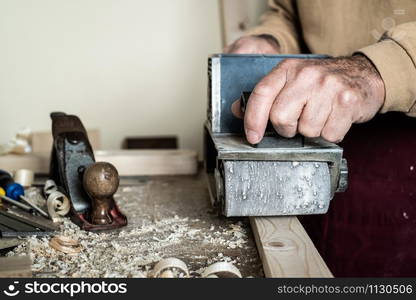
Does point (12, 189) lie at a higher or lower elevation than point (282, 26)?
lower

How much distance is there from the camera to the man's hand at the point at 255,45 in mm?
1635

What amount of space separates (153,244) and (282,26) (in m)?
1.07

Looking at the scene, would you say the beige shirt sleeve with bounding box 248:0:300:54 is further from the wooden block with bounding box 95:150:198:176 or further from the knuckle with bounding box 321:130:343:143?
the knuckle with bounding box 321:130:343:143

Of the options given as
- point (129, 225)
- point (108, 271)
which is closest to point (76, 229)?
point (129, 225)

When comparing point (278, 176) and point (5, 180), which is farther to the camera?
point (5, 180)

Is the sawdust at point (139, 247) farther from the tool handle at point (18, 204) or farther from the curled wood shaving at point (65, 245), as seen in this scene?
the tool handle at point (18, 204)

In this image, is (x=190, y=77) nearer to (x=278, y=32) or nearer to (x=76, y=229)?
(x=278, y=32)

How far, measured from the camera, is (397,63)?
42.8 inches

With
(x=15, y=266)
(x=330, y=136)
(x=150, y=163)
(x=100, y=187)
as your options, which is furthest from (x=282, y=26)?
(x=15, y=266)

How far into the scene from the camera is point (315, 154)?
3.37 ft

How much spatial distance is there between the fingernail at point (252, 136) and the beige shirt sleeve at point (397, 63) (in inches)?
11.5

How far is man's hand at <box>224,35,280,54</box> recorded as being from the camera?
1635 mm

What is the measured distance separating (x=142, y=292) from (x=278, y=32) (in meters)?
1.20

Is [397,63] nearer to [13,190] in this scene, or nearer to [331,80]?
[331,80]
